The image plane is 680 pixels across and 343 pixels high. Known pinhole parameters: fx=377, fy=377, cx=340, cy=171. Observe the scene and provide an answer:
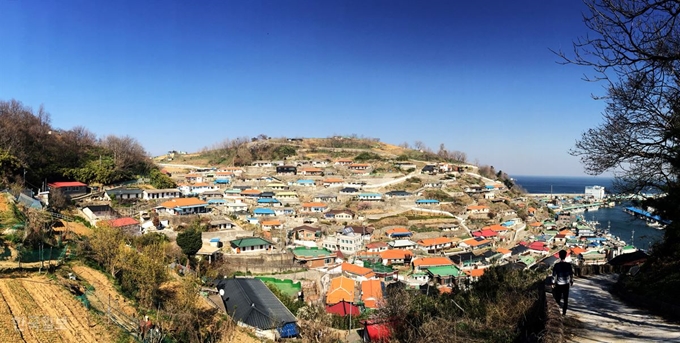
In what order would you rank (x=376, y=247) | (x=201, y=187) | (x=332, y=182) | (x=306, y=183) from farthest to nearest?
(x=332, y=182) → (x=306, y=183) → (x=201, y=187) → (x=376, y=247)

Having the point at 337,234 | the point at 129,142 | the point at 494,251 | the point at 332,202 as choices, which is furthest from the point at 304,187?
the point at 494,251

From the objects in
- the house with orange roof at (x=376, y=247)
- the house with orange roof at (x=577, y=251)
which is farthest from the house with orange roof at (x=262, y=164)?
the house with orange roof at (x=577, y=251)

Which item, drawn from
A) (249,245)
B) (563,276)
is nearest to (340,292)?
(249,245)

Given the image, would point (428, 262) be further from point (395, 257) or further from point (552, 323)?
point (552, 323)

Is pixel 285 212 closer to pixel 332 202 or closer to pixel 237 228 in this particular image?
pixel 332 202

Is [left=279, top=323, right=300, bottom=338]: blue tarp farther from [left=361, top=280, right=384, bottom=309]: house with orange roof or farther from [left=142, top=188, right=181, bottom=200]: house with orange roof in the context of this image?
[left=142, top=188, right=181, bottom=200]: house with orange roof

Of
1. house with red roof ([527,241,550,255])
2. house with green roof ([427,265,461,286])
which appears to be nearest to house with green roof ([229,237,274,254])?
house with green roof ([427,265,461,286])
